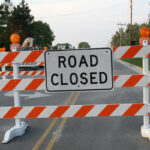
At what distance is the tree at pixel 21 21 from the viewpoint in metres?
67.6

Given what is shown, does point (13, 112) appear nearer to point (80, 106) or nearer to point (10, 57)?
point (10, 57)

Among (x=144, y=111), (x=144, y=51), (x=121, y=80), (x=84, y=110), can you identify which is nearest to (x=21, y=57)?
(x=84, y=110)

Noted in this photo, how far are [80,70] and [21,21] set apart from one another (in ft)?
221

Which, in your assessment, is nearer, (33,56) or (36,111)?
(33,56)

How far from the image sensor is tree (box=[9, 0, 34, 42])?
67625 millimetres

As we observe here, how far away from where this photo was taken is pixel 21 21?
6825 centimetres

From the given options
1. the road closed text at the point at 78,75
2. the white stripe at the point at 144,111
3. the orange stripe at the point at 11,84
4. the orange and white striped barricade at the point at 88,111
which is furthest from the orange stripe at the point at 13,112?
the white stripe at the point at 144,111

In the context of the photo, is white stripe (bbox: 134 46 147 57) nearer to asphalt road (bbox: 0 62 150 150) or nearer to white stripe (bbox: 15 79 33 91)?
asphalt road (bbox: 0 62 150 150)

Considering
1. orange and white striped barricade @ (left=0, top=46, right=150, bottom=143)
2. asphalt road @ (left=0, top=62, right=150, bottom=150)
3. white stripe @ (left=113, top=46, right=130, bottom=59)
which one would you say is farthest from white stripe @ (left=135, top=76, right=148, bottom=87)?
asphalt road @ (left=0, top=62, right=150, bottom=150)

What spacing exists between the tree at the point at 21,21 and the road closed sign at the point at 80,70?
6419 cm

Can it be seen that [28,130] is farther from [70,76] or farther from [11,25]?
[11,25]

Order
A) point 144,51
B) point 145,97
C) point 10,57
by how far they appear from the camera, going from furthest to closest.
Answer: point 145,97
point 10,57
point 144,51

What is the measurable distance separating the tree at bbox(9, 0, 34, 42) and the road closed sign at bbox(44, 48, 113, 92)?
64.2 metres

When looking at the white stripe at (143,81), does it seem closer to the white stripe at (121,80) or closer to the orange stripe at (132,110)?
the white stripe at (121,80)
